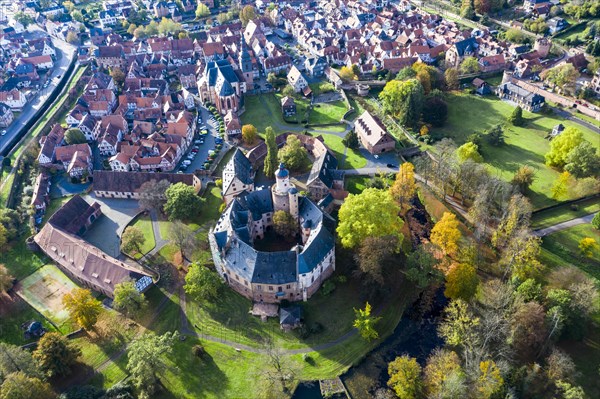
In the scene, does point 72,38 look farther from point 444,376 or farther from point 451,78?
point 444,376

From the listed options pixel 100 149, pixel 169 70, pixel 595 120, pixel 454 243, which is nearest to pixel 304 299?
pixel 454 243

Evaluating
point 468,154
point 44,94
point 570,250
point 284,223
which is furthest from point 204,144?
point 570,250

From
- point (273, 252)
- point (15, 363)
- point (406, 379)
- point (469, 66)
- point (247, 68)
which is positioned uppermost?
point (247, 68)

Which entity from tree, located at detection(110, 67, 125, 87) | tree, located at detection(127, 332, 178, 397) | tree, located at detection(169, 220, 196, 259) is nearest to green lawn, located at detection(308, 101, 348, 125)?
tree, located at detection(169, 220, 196, 259)

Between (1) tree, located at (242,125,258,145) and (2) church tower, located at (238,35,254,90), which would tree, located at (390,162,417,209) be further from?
(2) church tower, located at (238,35,254,90)

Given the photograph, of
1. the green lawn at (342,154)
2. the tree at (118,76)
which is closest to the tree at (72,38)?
the tree at (118,76)

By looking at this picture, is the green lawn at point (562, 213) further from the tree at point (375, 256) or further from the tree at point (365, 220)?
the tree at point (375, 256)

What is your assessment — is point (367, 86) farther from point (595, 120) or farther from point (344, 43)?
point (595, 120)
